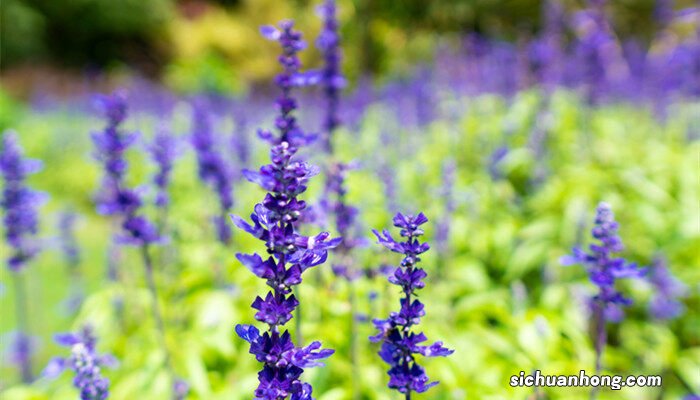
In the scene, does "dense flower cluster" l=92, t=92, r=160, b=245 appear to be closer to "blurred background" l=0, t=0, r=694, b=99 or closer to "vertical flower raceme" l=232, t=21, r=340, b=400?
"vertical flower raceme" l=232, t=21, r=340, b=400

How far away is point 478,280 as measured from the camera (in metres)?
4.12

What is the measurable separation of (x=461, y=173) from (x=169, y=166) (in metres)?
3.17

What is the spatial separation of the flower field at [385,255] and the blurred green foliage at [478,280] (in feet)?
0.06

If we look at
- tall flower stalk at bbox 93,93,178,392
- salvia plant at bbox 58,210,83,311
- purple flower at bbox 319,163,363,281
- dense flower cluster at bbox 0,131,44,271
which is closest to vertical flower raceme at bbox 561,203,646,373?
purple flower at bbox 319,163,363,281

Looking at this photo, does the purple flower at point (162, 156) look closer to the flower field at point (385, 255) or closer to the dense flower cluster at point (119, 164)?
the flower field at point (385, 255)

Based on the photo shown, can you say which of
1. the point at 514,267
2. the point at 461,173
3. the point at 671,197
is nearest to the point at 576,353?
the point at 514,267

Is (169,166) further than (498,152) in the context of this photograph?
No

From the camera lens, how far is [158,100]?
38.5 ft

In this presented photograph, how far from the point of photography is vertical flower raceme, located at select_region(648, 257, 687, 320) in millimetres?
3602

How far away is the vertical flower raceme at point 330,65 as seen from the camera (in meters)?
3.07

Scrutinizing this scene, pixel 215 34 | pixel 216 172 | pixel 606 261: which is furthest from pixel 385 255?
pixel 215 34

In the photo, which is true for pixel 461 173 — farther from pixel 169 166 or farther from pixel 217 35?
pixel 217 35

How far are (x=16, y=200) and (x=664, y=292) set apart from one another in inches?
148

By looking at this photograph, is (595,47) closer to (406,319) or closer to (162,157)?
(162,157)
